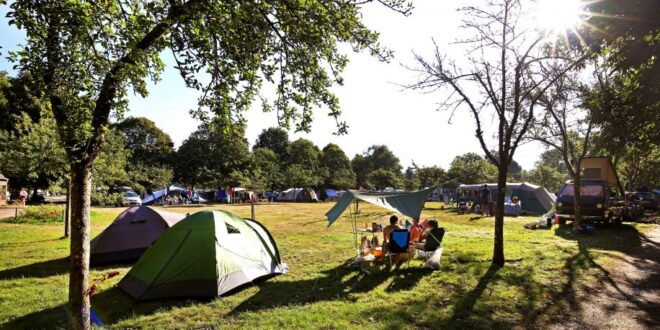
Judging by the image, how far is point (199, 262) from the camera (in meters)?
7.71

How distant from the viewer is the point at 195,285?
295 inches

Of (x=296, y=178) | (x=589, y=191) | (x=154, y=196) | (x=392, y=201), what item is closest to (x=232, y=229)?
(x=392, y=201)

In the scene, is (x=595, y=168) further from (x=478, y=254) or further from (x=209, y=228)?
(x=209, y=228)

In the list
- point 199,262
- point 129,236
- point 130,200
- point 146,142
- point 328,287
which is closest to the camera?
point 199,262

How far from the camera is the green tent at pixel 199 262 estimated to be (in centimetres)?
748

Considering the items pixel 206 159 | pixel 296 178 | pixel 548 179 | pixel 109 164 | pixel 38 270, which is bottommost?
pixel 38 270

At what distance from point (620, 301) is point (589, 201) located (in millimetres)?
12058

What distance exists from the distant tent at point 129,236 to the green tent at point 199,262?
290 centimetres

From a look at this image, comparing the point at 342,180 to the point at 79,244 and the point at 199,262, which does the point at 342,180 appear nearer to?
the point at 199,262

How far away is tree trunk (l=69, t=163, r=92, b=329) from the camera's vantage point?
4738 millimetres

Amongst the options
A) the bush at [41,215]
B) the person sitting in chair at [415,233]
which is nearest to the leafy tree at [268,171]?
the bush at [41,215]

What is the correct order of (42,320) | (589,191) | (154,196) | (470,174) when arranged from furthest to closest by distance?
(470,174) < (154,196) < (589,191) < (42,320)

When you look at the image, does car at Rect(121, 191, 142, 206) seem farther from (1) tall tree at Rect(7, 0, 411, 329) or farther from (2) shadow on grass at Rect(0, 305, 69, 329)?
(1) tall tree at Rect(7, 0, 411, 329)

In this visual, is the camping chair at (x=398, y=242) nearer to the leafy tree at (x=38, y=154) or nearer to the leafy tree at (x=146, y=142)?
the leafy tree at (x=38, y=154)
